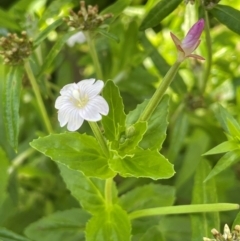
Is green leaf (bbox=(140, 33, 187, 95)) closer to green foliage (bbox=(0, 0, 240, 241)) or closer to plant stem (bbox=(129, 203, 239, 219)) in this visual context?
green foliage (bbox=(0, 0, 240, 241))

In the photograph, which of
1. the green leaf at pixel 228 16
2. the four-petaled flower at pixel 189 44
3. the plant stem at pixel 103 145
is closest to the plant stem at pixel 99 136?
the plant stem at pixel 103 145

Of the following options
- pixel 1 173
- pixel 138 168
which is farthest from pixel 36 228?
pixel 138 168

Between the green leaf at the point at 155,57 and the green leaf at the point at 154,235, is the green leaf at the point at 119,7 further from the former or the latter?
the green leaf at the point at 154,235

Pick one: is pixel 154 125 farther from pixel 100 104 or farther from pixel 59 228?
pixel 59 228

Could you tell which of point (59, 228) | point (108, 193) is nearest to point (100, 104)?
point (108, 193)

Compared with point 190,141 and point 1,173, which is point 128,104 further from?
point 1,173

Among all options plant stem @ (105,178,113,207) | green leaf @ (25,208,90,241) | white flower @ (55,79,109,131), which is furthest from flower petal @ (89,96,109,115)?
green leaf @ (25,208,90,241)
